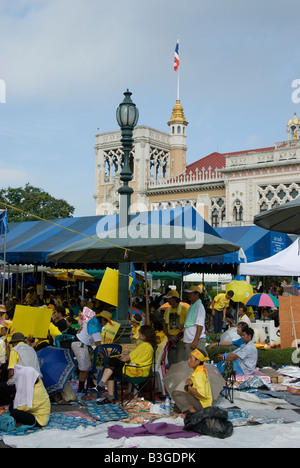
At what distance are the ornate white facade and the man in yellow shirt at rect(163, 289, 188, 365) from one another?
3955 centimetres

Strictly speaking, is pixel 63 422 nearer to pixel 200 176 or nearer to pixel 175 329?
pixel 175 329

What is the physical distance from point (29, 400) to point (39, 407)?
0.18 meters

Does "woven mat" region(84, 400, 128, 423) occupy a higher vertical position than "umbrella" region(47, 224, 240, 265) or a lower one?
lower

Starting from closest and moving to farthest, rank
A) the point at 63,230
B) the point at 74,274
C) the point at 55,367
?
1. the point at 55,367
2. the point at 63,230
3. the point at 74,274

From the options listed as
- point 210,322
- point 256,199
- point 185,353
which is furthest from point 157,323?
point 256,199

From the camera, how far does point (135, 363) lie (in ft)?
24.9

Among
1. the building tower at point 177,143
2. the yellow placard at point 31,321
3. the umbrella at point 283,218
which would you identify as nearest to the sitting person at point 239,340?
the umbrella at point 283,218

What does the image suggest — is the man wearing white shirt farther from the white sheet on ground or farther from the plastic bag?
the plastic bag

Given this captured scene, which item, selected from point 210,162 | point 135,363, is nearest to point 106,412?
point 135,363

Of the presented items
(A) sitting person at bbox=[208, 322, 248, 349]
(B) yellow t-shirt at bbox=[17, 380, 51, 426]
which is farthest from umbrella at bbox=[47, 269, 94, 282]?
(B) yellow t-shirt at bbox=[17, 380, 51, 426]

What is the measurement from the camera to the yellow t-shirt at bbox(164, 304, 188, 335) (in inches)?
363

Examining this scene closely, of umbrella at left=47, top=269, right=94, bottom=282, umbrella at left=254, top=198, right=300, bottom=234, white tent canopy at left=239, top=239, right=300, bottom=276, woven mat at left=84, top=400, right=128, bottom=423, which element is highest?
umbrella at left=254, top=198, right=300, bottom=234

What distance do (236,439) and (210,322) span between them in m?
14.8

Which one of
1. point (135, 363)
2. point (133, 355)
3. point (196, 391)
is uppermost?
point (133, 355)
